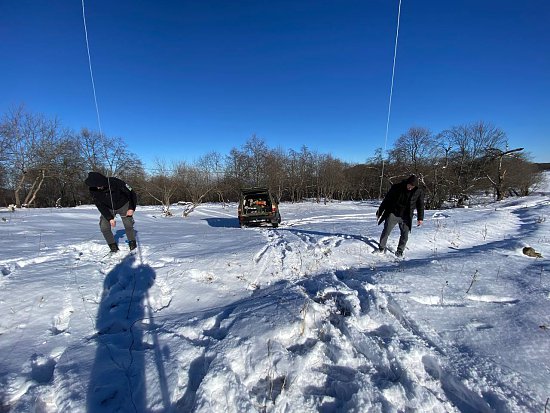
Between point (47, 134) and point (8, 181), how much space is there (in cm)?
710

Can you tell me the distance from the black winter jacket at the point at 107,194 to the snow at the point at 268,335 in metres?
1.01

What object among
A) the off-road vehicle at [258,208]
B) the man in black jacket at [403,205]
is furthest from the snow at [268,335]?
the off-road vehicle at [258,208]

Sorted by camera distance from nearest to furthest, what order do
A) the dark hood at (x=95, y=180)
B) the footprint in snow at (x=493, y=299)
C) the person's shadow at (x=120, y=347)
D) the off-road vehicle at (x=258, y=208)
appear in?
the person's shadow at (x=120, y=347) < the footprint in snow at (x=493, y=299) < the dark hood at (x=95, y=180) < the off-road vehicle at (x=258, y=208)

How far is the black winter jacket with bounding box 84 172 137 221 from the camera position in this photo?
5107mm

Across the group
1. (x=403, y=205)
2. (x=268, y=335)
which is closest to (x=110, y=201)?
(x=268, y=335)

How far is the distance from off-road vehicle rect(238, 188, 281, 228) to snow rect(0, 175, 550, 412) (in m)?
6.75

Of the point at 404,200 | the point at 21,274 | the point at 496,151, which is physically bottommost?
the point at 21,274

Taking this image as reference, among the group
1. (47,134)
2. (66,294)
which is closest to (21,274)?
(66,294)

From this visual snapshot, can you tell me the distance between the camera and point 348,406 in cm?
194

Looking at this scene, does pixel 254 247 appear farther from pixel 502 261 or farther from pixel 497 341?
pixel 502 261

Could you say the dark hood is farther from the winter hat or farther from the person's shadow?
the winter hat

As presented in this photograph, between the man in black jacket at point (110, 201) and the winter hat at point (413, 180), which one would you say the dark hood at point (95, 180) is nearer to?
the man in black jacket at point (110, 201)

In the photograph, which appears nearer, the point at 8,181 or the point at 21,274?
the point at 21,274

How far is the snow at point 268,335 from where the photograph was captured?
2.02 m
